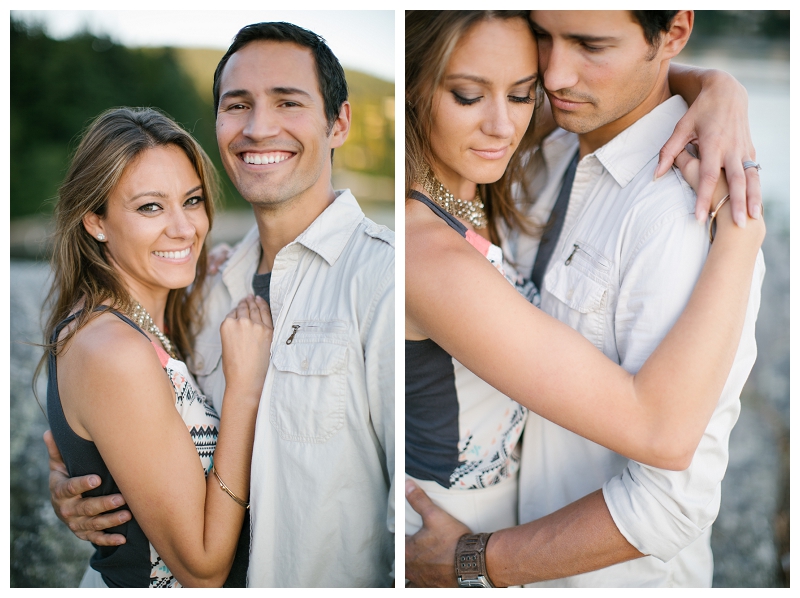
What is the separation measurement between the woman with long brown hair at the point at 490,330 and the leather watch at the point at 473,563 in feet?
0.39

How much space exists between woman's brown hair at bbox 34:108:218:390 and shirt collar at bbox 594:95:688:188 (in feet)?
4.37

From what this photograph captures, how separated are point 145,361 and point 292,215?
25.6 inches

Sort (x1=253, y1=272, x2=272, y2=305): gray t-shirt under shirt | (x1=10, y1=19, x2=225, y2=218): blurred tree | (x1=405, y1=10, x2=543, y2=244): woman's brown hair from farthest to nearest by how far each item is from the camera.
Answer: (x1=10, y1=19, x2=225, y2=218): blurred tree
(x1=253, y1=272, x2=272, y2=305): gray t-shirt under shirt
(x1=405, y1=10, x2=543, y2=244): woman's brown hair

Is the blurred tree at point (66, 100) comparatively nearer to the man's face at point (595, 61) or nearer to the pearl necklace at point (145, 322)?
the pearl necklace at point (145, 322)

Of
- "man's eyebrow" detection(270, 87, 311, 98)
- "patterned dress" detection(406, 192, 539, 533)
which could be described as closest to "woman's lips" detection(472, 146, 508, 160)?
"patterned dress" detection(406, 192, 539, 533)

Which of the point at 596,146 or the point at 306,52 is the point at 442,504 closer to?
the point at 596,146

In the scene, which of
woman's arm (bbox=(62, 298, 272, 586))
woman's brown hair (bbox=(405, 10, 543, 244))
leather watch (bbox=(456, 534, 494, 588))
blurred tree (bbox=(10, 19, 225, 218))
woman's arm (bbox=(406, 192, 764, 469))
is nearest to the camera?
woman's arm (bbox=(406, 192, 764, 469))

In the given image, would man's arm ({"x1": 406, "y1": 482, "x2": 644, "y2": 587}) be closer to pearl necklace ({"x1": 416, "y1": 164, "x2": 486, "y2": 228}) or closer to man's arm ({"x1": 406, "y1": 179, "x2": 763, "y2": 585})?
man's arm ({"x1": 406, "y1": 179, "x2": 763, "y2": 585})

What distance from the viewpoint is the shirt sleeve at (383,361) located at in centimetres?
165

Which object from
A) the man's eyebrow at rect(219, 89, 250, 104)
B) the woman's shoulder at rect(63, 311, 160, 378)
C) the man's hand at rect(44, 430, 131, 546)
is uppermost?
the man's eyebrow at rect(219, 89, 250, 104)

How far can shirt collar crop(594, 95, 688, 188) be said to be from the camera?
1.71m

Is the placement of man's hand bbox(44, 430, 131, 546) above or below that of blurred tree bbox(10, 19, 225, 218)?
below

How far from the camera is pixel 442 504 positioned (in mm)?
1925

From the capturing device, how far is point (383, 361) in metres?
1.66
